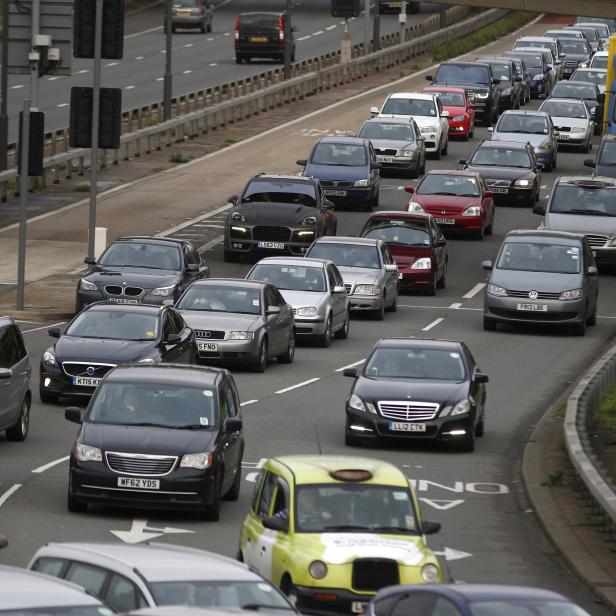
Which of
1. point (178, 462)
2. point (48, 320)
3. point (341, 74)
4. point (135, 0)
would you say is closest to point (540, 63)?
point (341, 74)

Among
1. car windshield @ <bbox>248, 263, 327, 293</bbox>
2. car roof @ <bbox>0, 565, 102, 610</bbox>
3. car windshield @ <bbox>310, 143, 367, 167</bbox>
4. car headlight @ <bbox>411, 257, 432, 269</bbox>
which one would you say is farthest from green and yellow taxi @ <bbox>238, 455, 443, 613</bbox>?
car windshield @ <bbox>310, 143, 367, 167</bbox>

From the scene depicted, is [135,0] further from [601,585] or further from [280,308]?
[601,585]

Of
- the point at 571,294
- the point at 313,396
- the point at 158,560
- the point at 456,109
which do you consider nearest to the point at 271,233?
the point at 571,294

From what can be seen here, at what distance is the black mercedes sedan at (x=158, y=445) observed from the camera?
19.6 m

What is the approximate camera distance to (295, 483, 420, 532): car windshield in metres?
15.9

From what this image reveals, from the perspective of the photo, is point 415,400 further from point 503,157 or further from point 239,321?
point 503,157

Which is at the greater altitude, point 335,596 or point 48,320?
point 335,596

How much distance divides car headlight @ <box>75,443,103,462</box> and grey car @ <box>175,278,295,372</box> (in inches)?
419

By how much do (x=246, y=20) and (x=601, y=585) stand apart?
227 ft

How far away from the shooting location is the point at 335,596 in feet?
49.3

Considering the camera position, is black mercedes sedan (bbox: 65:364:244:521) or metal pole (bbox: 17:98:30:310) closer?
black mercedes sedan (bbox: 65:364:244:521)

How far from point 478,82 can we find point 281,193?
27158 mm

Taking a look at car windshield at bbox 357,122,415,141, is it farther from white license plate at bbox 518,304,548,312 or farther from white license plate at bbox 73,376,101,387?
white license plate at bbox 73,376,101,387

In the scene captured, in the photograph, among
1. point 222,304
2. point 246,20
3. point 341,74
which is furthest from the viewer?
point 246,20
